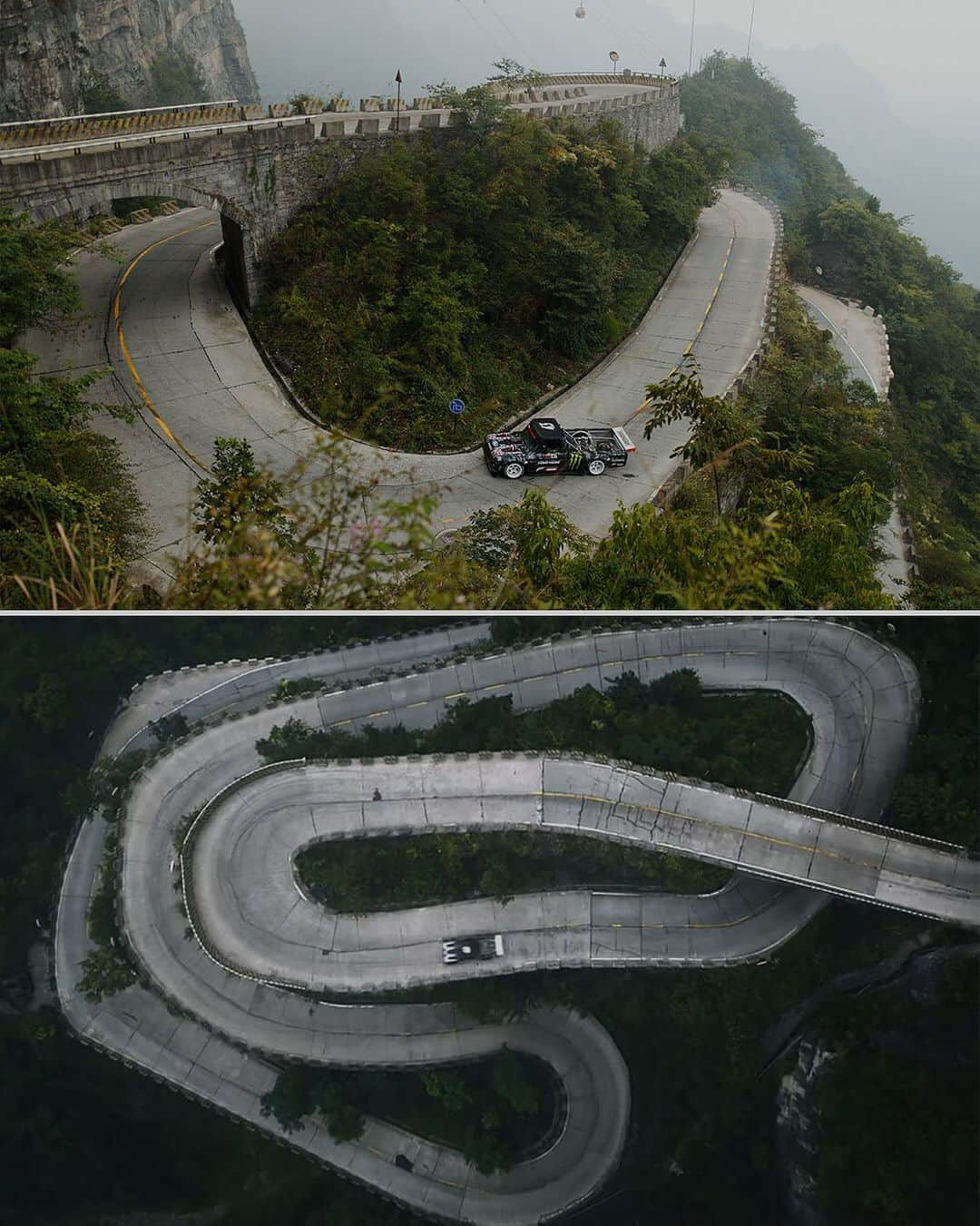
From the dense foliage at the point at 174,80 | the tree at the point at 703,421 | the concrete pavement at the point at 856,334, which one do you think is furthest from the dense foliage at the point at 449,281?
the dense foliage at the point at 174,80

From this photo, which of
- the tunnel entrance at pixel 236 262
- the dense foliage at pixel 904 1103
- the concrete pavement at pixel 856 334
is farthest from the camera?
the concrete pavement at pixel 856 334

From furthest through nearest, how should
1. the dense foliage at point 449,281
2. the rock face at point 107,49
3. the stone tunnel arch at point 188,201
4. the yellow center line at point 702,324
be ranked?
1. the rock face at point 107,49
2. the yellow center line at point 702,324
3. the dense foliage at point 449,281
4. the stone tunnel arch at point 188,201

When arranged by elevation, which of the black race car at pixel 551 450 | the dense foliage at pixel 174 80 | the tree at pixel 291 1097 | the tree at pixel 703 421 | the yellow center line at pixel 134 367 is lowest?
the black race car at pixel 551 450

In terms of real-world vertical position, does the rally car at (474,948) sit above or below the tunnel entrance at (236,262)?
below

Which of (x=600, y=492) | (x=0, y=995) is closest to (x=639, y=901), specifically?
(x=0, y=995)

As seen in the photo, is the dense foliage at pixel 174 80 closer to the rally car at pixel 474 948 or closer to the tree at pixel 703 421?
the tree at pixel 703 421

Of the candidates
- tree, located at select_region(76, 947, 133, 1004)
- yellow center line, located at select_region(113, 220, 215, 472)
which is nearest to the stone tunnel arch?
yellow center line, located at select_region(113, 220, 215, 472)

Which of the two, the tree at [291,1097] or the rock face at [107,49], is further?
the rock face at [107,49]
